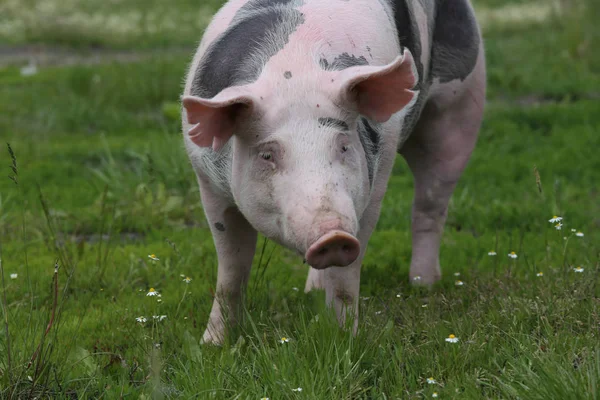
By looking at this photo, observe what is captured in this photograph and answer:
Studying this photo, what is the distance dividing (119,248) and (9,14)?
948cm

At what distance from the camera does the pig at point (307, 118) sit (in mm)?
3029

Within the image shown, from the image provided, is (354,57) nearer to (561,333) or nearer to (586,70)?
(561,333)

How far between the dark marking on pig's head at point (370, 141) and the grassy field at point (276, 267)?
21.9 inches

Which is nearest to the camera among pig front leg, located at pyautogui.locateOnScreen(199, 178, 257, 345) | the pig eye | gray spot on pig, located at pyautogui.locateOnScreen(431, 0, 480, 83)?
the pig eye

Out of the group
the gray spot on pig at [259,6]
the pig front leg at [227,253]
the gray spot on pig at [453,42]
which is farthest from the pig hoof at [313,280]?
the gray spot on pig at [259,6]

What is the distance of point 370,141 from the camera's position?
3.59m

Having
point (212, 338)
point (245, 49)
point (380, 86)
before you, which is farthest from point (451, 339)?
point (245, 49)

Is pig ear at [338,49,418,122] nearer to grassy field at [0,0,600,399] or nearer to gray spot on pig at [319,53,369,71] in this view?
gray spot on pig at [319,53,369,71]

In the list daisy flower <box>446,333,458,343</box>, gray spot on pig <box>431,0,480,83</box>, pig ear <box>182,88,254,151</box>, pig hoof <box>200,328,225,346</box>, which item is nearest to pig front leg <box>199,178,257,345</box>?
pig hoof <box>200,328,225,346</box>

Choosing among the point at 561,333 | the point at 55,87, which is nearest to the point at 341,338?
the point at 561,333

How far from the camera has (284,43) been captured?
341cm

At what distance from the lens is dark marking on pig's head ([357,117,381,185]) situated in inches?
139

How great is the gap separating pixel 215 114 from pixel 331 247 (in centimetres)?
66

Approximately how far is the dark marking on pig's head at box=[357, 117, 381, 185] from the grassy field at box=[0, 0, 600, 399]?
1.82ft
